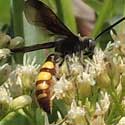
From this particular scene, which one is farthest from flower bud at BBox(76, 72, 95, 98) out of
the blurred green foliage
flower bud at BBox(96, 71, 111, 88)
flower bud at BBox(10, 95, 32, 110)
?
the blurred green foliage

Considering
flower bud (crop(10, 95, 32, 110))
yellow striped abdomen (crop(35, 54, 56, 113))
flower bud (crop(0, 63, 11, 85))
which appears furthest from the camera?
flower bud (crop(0, 63, 11, 85))

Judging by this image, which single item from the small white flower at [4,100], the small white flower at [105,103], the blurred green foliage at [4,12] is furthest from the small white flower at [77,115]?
the blurred green foliage at [4,12]

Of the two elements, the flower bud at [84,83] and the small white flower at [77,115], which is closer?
the small white flower at [77,115]

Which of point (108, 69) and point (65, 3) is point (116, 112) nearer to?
point (108, 69)

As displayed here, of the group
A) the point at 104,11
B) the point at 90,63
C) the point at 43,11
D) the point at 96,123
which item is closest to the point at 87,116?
the point at 96,123

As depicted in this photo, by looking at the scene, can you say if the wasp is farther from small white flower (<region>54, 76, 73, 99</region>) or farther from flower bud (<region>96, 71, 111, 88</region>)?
flower bud (<region>96, 71, 111, 88</region>)

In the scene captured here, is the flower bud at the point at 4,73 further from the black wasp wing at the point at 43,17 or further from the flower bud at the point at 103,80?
the flower bud at the point at 103,80

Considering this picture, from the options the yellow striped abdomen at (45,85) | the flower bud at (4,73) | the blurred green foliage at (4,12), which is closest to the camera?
the yellow striped abdomen at (45,85)
